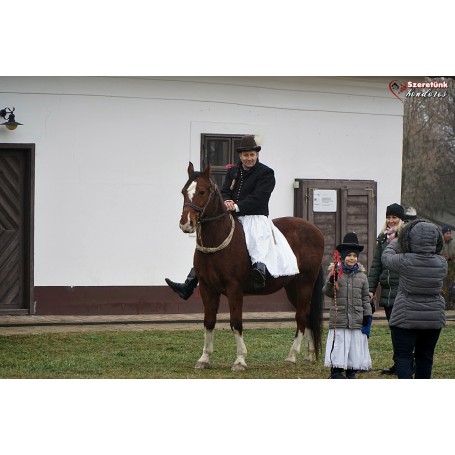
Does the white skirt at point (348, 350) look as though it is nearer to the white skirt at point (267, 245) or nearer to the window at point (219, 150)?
the white skirt at point (267, 245)

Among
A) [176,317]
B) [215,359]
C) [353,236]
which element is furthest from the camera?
[176,317]

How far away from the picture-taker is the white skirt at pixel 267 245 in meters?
11.5

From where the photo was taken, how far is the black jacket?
11430mm

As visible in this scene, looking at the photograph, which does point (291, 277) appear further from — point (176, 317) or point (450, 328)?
point (450, 328)

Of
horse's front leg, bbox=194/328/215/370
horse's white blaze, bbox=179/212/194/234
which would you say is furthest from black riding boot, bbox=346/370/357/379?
horse's white blaze, bbox=179/212/194/234

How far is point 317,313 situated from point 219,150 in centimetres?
252

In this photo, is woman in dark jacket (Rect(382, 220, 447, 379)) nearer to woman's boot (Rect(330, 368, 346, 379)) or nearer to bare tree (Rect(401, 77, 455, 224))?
woman's boot (Rect(330, 368, 346, 379))

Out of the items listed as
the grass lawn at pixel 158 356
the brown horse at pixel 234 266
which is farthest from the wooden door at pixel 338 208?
the brown horse at pixel 234 266

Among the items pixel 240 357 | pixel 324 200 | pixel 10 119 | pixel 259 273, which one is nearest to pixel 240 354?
pixel 240 357

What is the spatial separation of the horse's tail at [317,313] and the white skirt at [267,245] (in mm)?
518

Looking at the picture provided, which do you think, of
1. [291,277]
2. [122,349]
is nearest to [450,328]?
[291,277]

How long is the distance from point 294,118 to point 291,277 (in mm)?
2408

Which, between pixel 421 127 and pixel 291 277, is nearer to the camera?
pixel 291 277

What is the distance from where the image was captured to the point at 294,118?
45.3 ft
